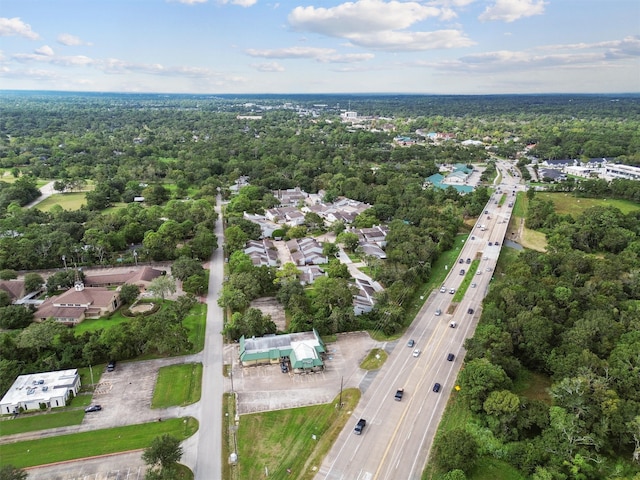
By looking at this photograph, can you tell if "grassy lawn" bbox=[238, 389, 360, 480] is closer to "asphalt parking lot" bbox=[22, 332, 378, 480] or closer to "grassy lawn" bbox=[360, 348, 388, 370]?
"asphalt parking lot" bbox=[22, 332, 378, 480]

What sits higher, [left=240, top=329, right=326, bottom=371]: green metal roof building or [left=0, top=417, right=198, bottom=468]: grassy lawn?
[left=240, top=329, right=326, bottom=371]: green metal roof building

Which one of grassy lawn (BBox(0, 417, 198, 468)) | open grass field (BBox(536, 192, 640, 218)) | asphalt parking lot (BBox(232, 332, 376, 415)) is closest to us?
grassy lawn (BBox(0, 417, 198, 468))

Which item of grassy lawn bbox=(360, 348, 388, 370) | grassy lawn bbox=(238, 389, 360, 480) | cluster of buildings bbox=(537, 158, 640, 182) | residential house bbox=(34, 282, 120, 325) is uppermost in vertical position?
cluster of buildings bbox=(537, 158, 640, 182)

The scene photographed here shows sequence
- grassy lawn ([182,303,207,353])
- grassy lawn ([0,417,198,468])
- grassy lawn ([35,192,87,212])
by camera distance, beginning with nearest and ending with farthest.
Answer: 1. grassy lawn ([0,417,198,468])
2. grassy lawn ([182,303,207,353])
3. grassy lawn ([35,192,87,212])

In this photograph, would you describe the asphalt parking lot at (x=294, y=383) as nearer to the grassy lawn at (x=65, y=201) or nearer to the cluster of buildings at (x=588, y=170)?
the grassy lawn at (x=65, y=201)

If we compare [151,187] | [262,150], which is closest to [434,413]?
[151,187]

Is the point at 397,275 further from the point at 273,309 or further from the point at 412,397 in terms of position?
the point at 412,397

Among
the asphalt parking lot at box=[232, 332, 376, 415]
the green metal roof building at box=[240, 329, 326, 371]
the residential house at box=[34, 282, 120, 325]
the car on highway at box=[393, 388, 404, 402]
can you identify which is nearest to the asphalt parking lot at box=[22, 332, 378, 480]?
the asphalt parking lot at box=[232, 332, 376, 415]
